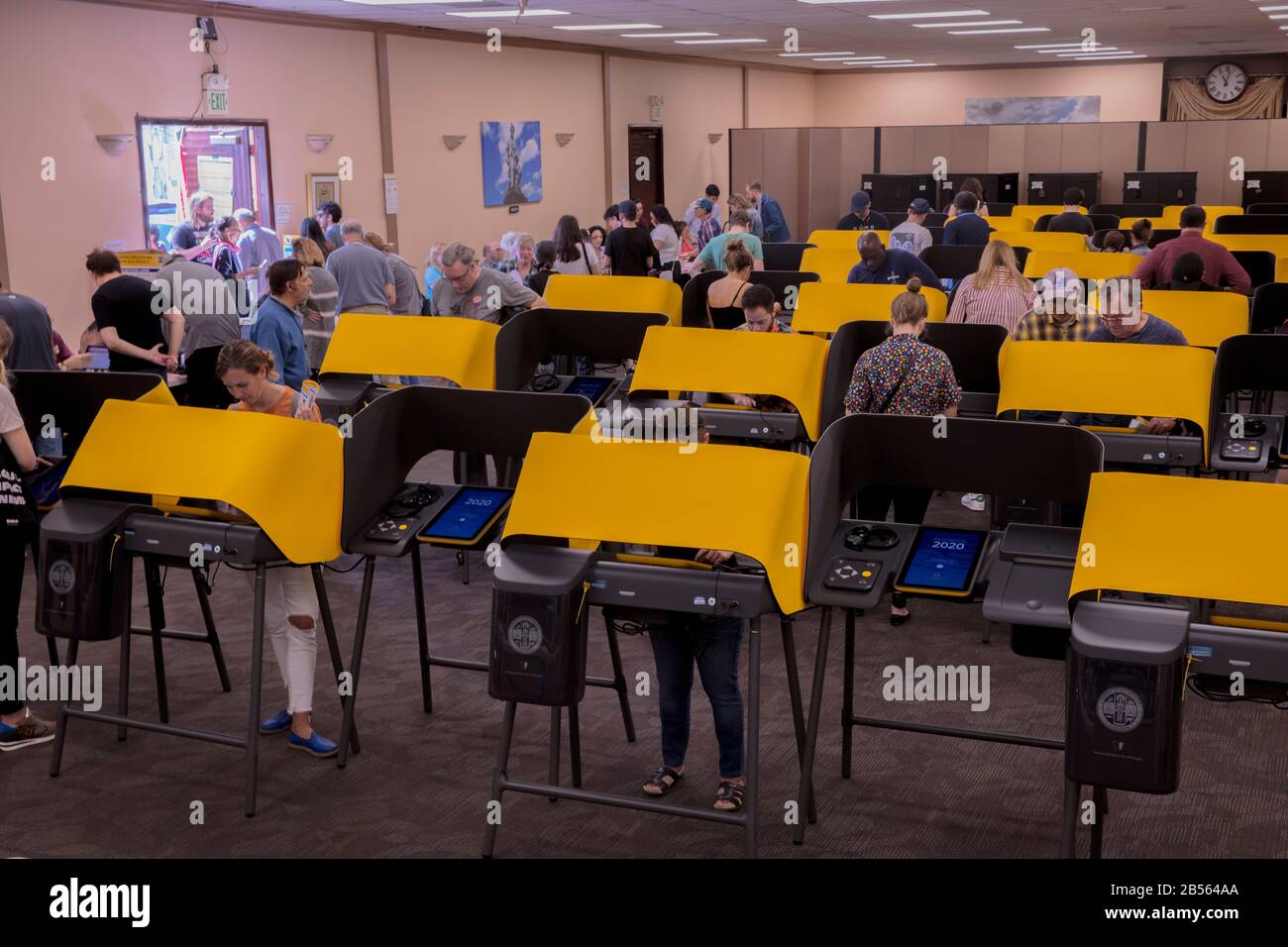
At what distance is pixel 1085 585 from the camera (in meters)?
2.94

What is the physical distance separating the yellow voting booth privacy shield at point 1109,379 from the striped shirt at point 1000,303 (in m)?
1.34

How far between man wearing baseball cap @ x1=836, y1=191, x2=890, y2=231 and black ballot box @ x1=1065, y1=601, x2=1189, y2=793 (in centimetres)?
907

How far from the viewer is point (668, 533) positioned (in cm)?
329

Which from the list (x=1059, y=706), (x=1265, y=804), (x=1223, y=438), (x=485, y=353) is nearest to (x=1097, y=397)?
(x=1223, y=438)

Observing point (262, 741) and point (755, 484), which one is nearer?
point (755, 484)

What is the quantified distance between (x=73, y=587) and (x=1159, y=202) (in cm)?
1416

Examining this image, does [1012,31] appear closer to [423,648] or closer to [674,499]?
[423,648]

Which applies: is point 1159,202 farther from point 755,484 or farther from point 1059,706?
point 755,484

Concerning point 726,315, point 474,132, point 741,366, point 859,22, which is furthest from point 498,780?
point 859,22

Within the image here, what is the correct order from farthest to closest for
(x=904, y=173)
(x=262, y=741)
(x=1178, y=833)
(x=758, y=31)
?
(x=904, y=173), (x=758, y=31), (x=262, y=741), (x=1178, y=833)

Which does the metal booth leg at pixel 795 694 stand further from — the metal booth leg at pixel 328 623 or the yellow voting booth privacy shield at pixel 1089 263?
the yellow voting booth privacy shield at pixel 1089 263

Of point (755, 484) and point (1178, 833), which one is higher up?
point (755, 484)

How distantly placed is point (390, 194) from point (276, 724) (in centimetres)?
861

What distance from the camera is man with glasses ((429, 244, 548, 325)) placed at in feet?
21.8
